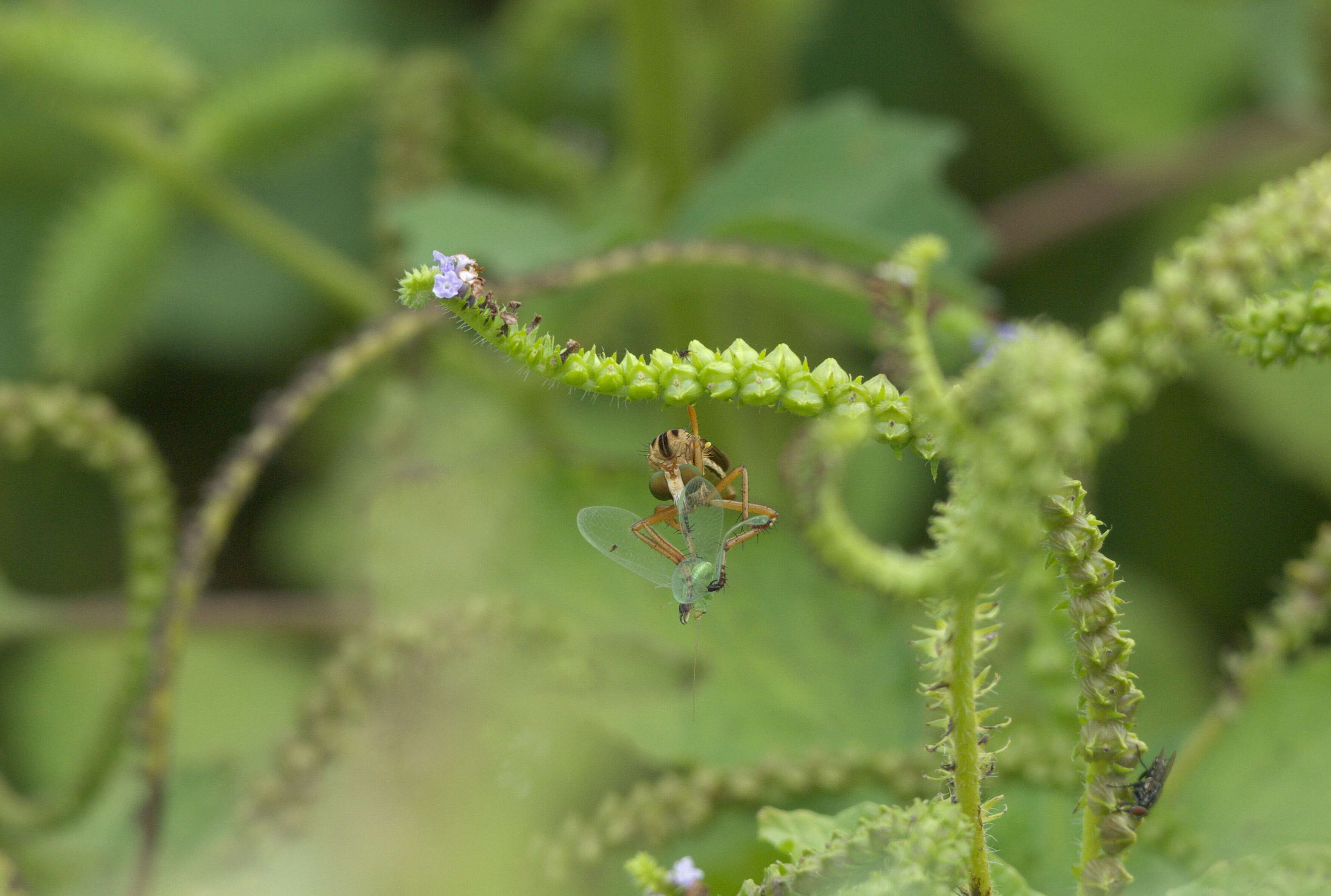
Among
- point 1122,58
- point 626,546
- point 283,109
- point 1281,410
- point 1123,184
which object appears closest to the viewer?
point 626,546

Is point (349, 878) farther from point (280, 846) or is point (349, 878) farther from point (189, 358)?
point (189, 358)

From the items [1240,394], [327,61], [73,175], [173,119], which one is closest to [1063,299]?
[1240,394]

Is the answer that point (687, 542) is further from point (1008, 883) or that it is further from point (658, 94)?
point (658, 94)

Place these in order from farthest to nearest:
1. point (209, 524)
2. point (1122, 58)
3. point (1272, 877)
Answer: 1. point (1122, 58)
2. point (209, 524)
3. point (1272, 877)

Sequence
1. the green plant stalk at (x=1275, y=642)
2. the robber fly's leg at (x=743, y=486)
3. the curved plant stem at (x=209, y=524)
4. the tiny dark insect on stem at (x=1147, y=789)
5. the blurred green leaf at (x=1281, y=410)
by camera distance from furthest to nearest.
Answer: the blurred green leaf at (x=1281, y=410), the curved plant stem at (x=209, y=524), the green plant stalk at (x=1275, y=642), the robber fly's leg at (x=743, y=486), the tiny dark insect on stem at (x=1147, y=789)

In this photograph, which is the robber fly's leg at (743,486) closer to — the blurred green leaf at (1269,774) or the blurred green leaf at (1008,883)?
the blurred green leaf at (1008,883)

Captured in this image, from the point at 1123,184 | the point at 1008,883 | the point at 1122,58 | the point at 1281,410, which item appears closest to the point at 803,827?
the point at 1008,883

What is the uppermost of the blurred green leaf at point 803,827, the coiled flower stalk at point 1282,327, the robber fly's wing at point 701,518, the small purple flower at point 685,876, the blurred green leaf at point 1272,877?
the robber fly's wing at point 701,518

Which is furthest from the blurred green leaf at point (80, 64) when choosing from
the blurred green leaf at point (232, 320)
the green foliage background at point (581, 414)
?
the blurred green leaf at point (232, 320)
